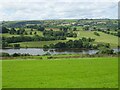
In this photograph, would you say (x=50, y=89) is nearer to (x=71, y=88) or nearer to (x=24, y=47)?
(x=71, y=88)

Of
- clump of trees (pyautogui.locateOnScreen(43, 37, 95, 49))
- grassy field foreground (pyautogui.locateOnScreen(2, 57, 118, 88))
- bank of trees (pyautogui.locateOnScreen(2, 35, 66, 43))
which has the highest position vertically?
grassy field foreground (pyautogui.locateOnScreen(2, 57, 118, 88))

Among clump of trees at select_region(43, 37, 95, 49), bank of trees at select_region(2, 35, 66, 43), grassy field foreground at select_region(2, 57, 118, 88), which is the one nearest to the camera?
grassy field foreground at select_region(2, 57, 118, 88)

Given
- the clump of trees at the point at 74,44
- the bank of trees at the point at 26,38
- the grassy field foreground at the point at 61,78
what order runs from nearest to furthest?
the grassy field foreground at the point at 61,78 < the clump of trees at the point at 74,44 < the bank of trees at the point at 26,38

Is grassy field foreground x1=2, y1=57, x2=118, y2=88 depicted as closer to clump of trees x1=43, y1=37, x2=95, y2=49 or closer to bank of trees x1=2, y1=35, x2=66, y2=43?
clump of trees x1=43, y1=37, x2=95, y2=49

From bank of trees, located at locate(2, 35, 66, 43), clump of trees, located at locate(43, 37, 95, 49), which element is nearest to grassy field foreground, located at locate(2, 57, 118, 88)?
clump of trees, located at locate(43, 37, 95, 49)

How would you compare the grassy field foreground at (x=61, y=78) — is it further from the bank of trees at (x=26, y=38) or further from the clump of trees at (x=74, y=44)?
the bank of trees at (x=26, y=38)

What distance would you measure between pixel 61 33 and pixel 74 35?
1098 cm

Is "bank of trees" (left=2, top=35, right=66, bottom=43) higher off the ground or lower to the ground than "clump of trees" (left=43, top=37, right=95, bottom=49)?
higher

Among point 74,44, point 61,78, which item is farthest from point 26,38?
point 61,78

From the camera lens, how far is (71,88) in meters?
21.2

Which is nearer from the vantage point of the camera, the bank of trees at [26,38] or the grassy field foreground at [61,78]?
the grassy field foreground at [61,78]

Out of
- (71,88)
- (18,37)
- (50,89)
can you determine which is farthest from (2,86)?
(18,37)

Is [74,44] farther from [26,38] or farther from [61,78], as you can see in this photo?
[61,78]

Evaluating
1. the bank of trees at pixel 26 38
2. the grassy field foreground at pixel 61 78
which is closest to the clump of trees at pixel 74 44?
the bank of trees at pixel 26 38
